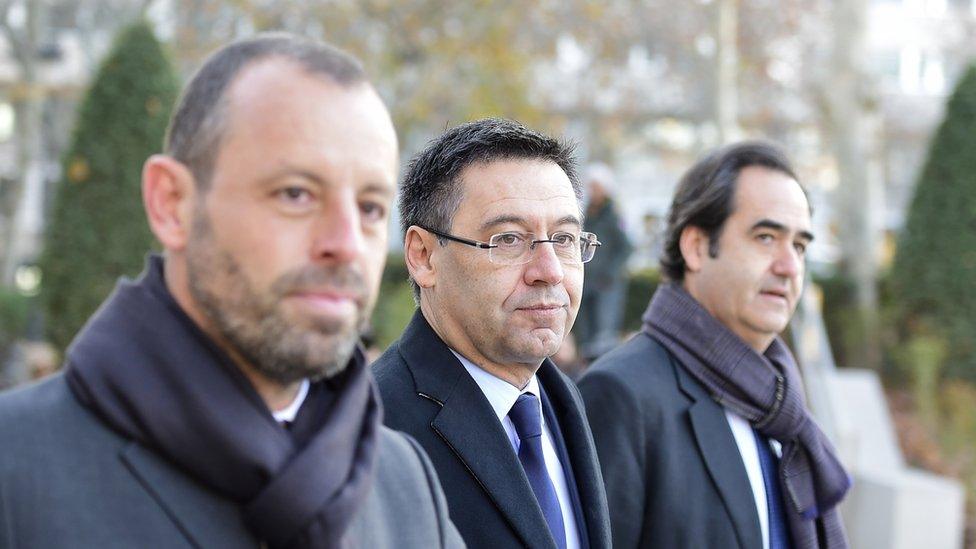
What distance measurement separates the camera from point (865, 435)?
1016 centimetres

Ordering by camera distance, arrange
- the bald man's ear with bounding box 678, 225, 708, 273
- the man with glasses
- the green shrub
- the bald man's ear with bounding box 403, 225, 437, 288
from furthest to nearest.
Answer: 1. the green shrub
2. the bald man's ear with bounding box 678, 225, 708, 273
3. the bald man's ear with bounding box 403, 225, 437, 288
4. the man with glasses

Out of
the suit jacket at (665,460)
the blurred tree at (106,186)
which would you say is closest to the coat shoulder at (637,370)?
the suit jacket at (665,460)

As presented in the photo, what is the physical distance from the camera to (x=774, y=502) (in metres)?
3.79

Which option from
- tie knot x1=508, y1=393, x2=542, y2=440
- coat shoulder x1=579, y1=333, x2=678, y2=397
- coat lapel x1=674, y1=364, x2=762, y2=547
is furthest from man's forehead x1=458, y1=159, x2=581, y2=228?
coat lapel x1=674, y1=364, x2=762, y2=547

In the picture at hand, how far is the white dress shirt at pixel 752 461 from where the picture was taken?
146 inches

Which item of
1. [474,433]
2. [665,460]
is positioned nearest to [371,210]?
[474,433]

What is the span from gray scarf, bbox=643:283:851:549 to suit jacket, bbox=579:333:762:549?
9 cm

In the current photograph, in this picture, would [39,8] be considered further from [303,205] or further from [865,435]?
[303,205]

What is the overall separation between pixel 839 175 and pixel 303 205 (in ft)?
60.4

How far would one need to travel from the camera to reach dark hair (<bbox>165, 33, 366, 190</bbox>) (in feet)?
6.00

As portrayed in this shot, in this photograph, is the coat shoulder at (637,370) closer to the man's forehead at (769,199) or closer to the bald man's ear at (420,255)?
the man's forehead at (769,199)

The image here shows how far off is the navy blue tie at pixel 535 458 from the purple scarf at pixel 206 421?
3.80 ft

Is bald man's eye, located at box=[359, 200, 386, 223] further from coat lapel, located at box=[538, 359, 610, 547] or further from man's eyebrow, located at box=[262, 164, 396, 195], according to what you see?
coat lapel, located at box=[538, 359, 610, 547]

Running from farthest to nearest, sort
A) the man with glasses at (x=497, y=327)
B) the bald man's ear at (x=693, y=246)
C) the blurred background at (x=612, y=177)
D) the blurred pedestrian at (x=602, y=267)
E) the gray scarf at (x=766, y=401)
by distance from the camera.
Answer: the blurred pedestrian at (x=602, y=267) < the blurred background at (x=612, y=177) < the bald man's ear at (x=693, y=246) < the gray scarf at (x=766, y=401) < the man with glasses at (x=497, y=327)
